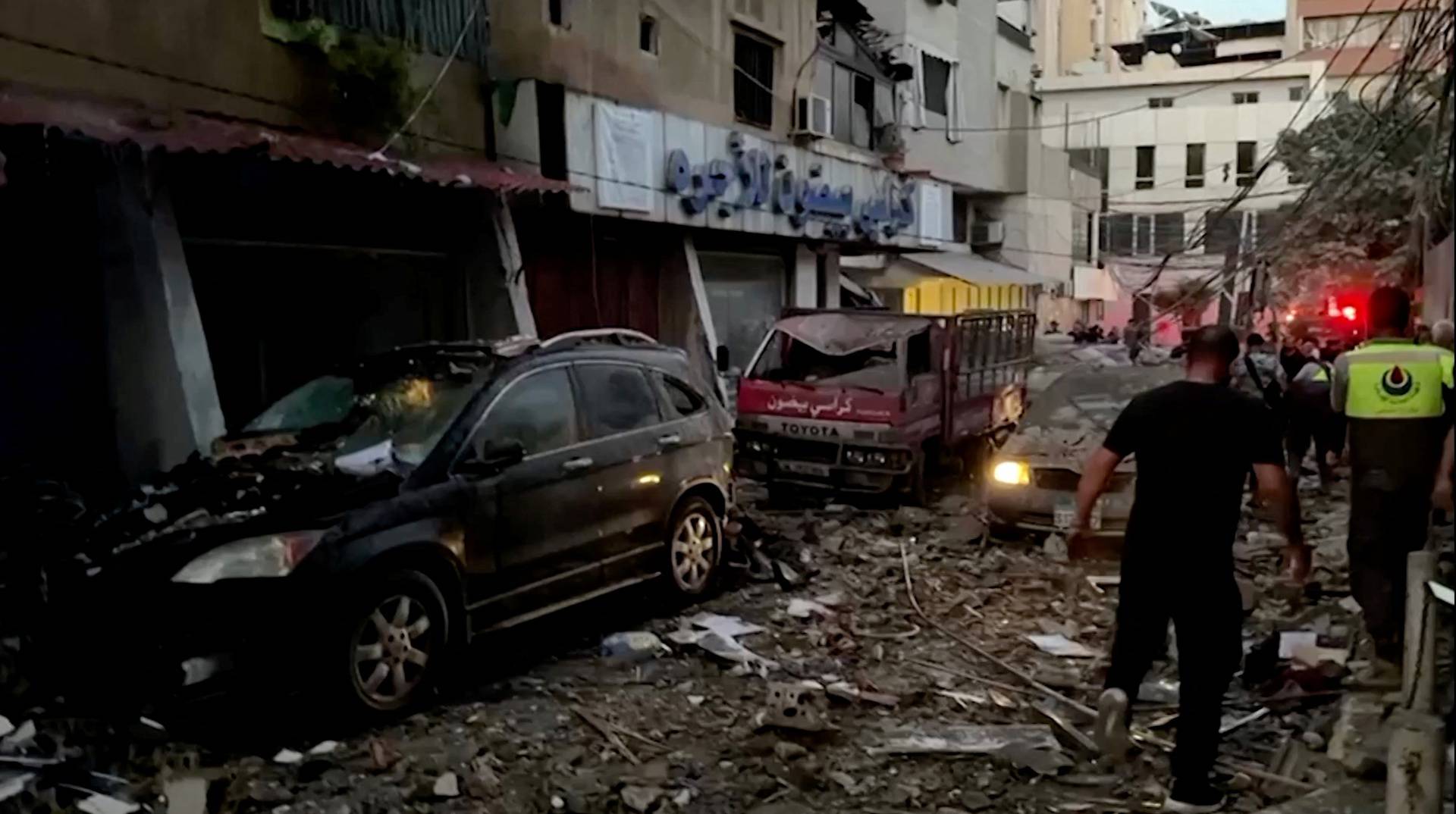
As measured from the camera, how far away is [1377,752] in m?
4.59

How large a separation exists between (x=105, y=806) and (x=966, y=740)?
378 centimetres

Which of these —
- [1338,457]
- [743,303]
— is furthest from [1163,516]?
[743,303]

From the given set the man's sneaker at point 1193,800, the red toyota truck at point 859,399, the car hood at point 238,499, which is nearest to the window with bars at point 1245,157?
the red toyota truck at point 859,399

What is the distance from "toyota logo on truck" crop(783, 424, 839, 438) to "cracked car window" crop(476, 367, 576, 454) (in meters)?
5.13

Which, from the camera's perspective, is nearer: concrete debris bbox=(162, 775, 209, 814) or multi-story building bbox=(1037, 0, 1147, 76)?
concrete debris bbox=(162, 775, 209, 814)

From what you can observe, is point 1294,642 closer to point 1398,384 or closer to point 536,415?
point 1398,384

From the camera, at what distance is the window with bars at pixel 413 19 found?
1035 centimetres

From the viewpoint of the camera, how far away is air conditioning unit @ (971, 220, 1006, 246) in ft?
111

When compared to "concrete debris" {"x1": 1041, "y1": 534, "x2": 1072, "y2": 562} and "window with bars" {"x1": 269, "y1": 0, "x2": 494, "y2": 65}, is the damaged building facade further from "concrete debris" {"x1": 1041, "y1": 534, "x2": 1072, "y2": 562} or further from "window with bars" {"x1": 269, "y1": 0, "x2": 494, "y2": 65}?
"concrete debris" {"x1": 1041, "y1": 534, "x2": 1072, "y2": 562}

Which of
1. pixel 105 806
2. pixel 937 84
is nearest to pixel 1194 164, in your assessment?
pixel 937 84

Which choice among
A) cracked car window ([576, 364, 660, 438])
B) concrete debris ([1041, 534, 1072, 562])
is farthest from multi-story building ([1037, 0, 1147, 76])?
cracked car window ([576, 364, 660, 438])

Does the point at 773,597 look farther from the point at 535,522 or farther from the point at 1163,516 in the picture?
the point at 1163,516

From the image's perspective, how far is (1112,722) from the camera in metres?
4.77

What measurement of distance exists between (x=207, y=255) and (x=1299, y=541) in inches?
347
